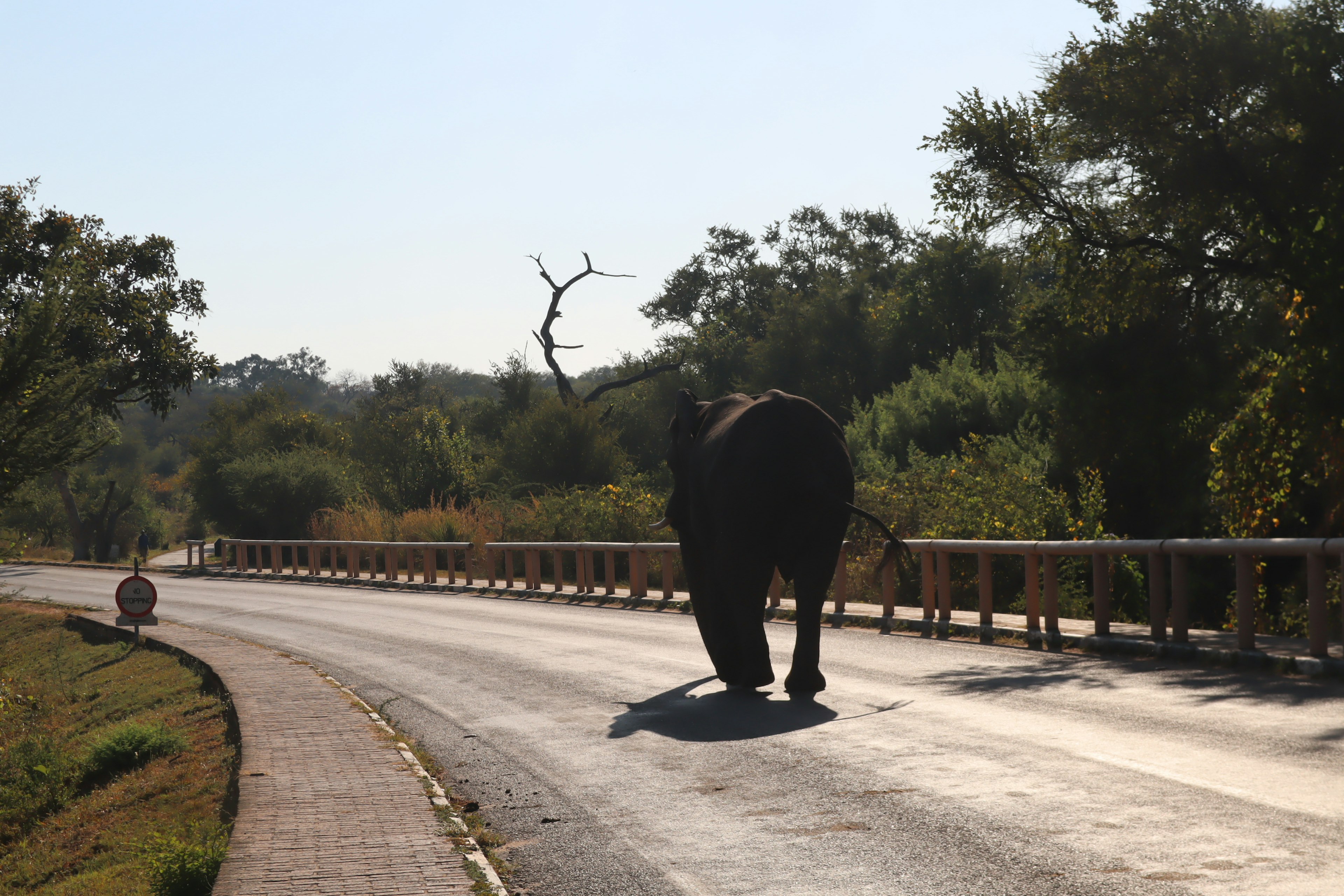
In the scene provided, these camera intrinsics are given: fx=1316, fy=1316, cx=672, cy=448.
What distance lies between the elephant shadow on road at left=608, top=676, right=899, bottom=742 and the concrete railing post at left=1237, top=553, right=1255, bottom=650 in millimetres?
3411

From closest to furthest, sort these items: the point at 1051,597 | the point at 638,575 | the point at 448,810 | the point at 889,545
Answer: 1. the point at 448,810
2. the point at 889,545
3. the point at 1051,597
4. the point at 638,575

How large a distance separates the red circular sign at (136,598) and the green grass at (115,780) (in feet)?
2.26

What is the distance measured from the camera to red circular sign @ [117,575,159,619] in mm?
18188

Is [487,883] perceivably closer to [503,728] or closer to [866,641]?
[503,728]

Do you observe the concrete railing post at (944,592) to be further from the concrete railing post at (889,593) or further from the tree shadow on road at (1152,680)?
the tree shadow on road at (1152,680)

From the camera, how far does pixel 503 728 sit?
32.2ft

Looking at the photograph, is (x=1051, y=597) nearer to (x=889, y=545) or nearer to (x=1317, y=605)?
(x=889, y=545)

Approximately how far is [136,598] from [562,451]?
84.1 feet

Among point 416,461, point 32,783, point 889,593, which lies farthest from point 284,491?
point 32,783

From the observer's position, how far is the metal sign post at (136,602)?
18172mm

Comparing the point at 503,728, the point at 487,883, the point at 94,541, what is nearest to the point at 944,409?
the point at 503,728

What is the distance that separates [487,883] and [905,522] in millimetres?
20306

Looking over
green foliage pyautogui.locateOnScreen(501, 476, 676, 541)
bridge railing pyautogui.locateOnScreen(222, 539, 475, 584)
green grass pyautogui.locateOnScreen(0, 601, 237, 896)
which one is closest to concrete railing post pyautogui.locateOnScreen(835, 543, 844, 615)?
green grass pyautogui.locateOnScreen(0, 601, 237, 896)

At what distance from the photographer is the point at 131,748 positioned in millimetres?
11797
